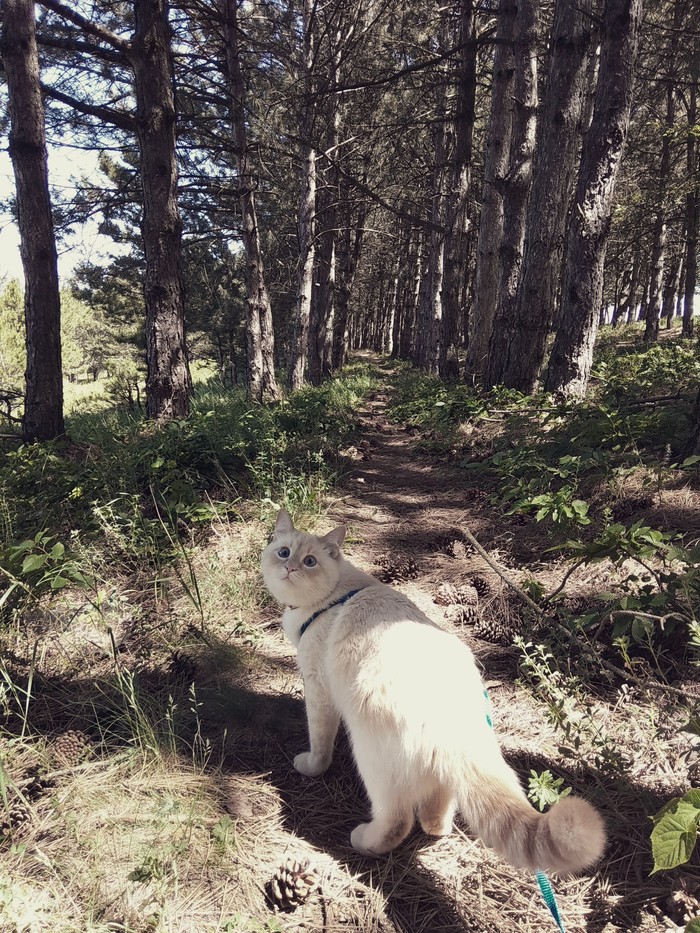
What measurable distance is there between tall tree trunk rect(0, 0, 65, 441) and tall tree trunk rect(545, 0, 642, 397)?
253 inches

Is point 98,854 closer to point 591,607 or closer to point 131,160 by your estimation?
point 591,607

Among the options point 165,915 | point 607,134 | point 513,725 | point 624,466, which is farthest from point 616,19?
point 165,915

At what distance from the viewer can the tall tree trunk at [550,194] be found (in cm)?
688

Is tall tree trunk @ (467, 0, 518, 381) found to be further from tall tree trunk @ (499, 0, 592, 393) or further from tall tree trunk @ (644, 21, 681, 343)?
tall tree trunk @ (644, 21, 681, 343)

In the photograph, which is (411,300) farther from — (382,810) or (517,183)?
(382,810)

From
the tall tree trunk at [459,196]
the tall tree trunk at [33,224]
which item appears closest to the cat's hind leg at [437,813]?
the tall tree trunk at [33,224]

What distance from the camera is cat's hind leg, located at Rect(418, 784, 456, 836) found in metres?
1.92

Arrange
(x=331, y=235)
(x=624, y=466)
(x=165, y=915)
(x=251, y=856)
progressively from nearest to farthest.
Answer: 1. (x=165, y=915)
2. (x=251, y=856)
3. (x=624, y=466)
4. (x=331, y=235)

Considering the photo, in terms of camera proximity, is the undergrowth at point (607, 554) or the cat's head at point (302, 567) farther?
the cat's head at point (302, 567)

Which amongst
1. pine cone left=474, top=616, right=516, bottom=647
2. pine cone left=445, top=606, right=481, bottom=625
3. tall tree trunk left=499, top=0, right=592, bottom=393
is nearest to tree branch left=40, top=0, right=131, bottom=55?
tall tree trunk left=499, top=0, right=592, bottom=393

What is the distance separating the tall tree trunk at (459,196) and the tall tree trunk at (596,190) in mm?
4325

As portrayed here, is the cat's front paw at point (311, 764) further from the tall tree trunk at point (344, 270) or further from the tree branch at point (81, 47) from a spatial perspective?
the tall tree trunk at point (344, 270)

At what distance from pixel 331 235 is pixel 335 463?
501 inches

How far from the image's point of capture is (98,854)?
1788mm
